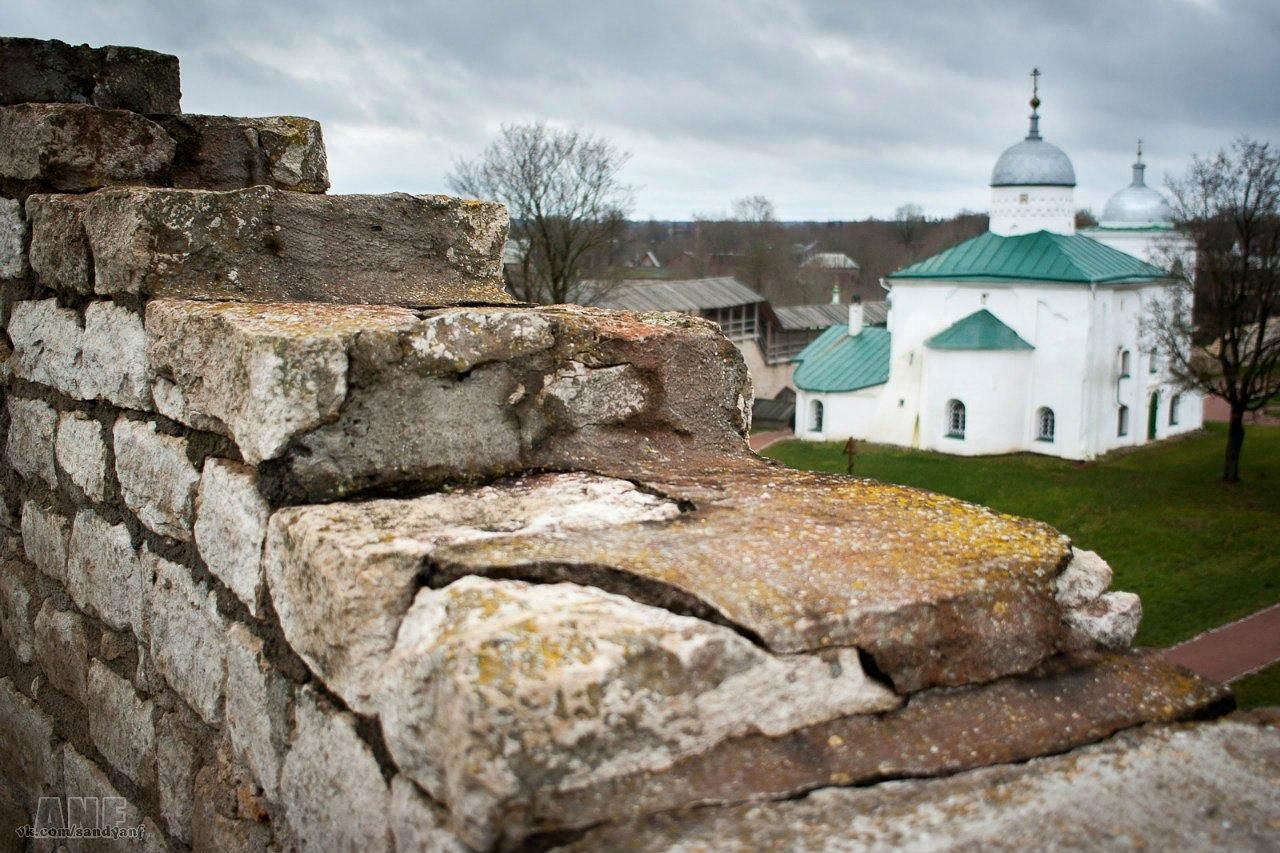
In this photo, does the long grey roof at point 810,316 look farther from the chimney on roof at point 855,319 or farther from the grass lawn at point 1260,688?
the grass lawn at point 1260,688

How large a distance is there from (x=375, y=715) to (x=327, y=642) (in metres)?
0.15

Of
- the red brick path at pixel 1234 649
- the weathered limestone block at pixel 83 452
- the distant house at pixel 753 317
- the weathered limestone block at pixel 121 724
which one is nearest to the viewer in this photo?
the weathered limestone block at pixel 121 724

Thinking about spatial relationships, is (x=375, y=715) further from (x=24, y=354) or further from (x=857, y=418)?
(x=857, y=418)

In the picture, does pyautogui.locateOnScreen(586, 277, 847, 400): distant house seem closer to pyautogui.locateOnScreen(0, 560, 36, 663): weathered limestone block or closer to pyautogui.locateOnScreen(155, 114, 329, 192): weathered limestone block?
pyautogui.locateOnScreen(155, 114, 329, 192): weathered limestone block

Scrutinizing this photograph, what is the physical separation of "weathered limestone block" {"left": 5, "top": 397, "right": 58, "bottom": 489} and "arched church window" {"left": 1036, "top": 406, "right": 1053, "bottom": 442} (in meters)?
26.2

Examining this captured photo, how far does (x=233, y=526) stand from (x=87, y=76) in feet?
6.24

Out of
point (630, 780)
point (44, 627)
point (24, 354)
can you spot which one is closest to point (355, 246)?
point (24, 354)

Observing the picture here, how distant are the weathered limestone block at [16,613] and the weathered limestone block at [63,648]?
8 centimetres

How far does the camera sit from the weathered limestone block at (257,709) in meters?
1.95

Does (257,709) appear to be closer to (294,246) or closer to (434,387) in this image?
(434,387)

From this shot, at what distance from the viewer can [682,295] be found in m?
35.6

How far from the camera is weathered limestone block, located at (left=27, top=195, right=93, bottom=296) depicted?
2744 mm

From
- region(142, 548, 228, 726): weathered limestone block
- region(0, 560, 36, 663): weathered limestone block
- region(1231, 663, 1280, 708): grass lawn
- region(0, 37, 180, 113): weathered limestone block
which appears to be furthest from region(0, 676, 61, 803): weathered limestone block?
region(1231, 663, 1280, 708): grass lawn

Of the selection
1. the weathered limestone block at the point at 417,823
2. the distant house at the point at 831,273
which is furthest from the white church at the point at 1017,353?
the weathered limestone block at the point at 417,823
